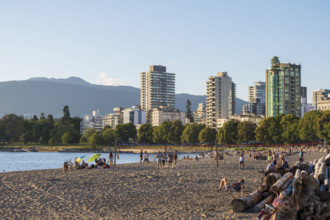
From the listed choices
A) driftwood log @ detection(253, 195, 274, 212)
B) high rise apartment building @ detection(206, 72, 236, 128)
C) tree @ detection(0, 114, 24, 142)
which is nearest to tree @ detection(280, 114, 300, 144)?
high rise apartment building @ detection(206, 72, 236, 128)

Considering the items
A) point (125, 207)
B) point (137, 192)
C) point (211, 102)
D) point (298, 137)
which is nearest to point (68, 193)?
point (137, 192)

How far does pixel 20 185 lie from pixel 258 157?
4075cm

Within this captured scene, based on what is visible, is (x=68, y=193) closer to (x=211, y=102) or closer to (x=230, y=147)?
(x=230, y=147)

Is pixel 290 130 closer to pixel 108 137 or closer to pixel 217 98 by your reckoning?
pixel 108 137

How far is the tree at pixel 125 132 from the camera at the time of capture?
6243 inches

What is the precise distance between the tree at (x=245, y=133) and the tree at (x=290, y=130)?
11.9 m

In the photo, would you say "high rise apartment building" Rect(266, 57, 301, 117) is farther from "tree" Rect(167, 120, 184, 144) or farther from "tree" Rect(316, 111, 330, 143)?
"tree" Rect(316, 111, 330, 143)

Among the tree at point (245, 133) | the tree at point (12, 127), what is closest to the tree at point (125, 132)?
the tree at point (12, 127)

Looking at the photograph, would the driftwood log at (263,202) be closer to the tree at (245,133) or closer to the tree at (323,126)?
the tree at (323,126)

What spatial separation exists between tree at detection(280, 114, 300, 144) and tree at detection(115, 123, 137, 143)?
66242 mm

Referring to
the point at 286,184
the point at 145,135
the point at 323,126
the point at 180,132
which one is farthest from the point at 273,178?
the point at 145,135

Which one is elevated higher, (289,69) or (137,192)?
(289,69)

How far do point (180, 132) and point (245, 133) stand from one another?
118ft

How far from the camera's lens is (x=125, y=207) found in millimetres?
17750
